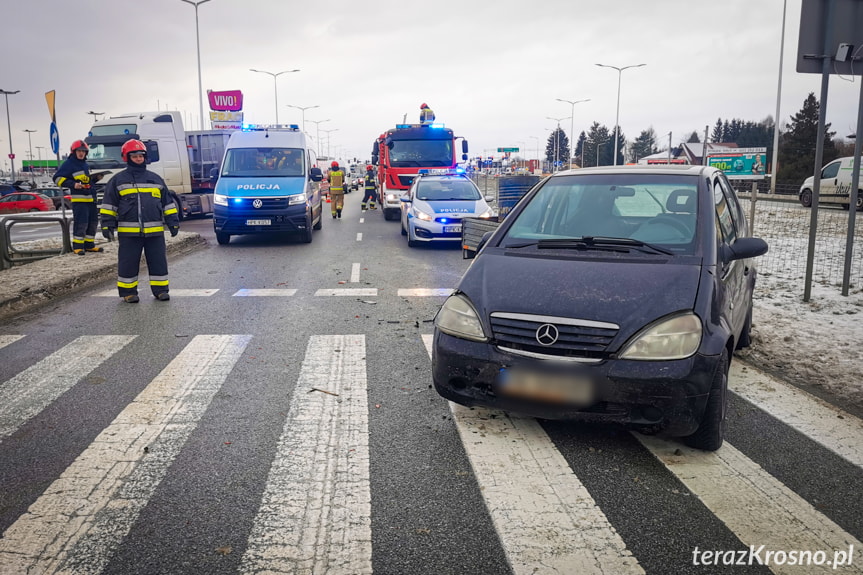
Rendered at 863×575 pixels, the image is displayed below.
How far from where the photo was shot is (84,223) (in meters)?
13.4

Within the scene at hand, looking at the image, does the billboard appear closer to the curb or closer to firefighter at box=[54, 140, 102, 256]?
firefighter at box=[54, 140, 102, 256]

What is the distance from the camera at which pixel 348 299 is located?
895 cm

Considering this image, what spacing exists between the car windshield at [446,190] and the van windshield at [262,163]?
3040 mm

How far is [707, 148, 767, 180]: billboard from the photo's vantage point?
50.5m

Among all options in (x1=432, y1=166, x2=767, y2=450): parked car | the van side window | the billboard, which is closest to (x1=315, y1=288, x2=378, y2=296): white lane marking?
(x1=432, y1=166, x2=767, y2=450): parked car

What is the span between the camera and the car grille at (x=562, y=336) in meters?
3.68

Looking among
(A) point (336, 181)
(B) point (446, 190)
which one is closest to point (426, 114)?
(A) point (336, 181)

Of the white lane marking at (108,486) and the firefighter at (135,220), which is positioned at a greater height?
the firefighter at (135,220)

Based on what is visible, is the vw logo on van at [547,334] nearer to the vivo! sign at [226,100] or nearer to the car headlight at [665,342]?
the car headlight at [665,342]

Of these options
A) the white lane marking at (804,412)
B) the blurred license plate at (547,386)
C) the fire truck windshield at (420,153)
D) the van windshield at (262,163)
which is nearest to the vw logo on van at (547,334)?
the blurred license plate at (547,386)

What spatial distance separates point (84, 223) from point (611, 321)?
1269 cm

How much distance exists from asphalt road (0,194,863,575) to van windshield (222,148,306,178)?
10.4m

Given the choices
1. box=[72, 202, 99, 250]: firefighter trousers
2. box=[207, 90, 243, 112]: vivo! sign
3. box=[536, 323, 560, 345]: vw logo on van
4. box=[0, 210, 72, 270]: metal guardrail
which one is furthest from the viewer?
box=[207, 90, 243, 112]: vivo! sign

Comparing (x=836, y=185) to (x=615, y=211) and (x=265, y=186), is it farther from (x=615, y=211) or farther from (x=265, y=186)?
(x=615, y=211)
